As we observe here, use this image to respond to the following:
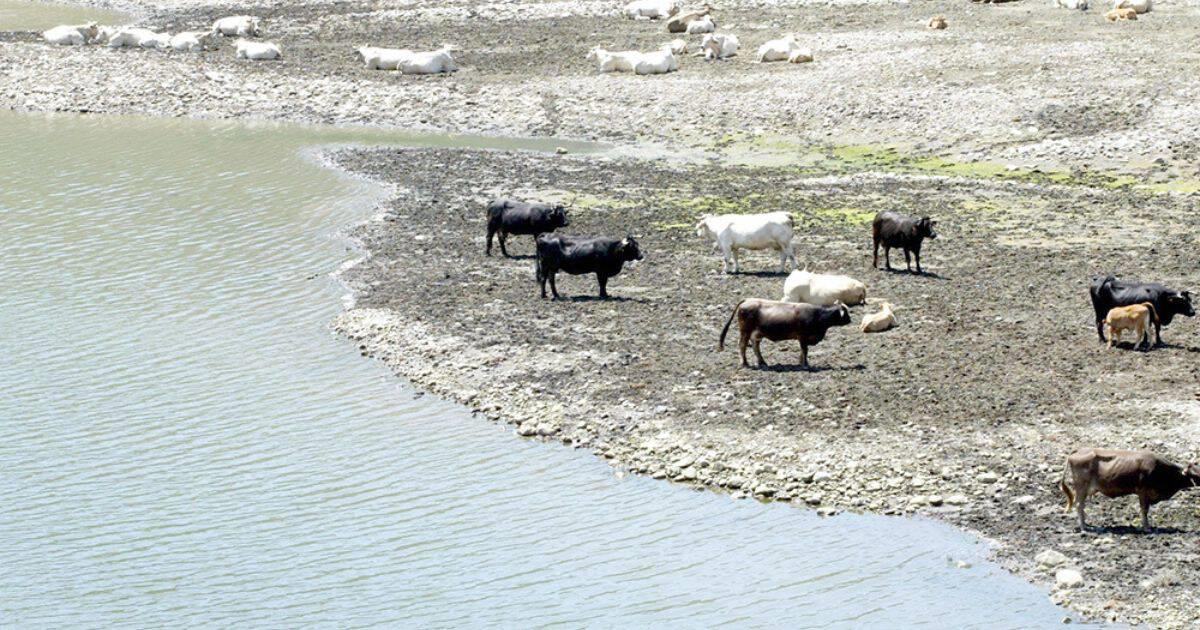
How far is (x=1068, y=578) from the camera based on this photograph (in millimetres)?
14742

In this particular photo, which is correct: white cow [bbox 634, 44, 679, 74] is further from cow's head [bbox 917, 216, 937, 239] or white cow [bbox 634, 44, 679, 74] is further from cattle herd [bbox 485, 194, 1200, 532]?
cow's head [bbox 917, 216, 937, 239]

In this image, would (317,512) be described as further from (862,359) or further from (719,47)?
(719,47)

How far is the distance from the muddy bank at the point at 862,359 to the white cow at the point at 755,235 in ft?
1.31

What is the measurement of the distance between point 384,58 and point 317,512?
2897 cm

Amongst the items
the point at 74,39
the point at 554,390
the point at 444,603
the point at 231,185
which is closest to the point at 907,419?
the point at 554,390

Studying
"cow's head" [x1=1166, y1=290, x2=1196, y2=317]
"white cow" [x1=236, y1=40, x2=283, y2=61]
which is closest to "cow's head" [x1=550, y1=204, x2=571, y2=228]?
"cow's head" [x1=1166, y1=290, x2=1196, y2=317]

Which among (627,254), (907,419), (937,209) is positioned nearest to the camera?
(907,419)

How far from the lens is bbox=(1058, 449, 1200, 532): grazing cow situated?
15.4 m

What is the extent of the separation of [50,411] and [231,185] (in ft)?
45.4

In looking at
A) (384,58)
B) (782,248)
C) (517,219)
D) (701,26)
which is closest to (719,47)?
(701,26)

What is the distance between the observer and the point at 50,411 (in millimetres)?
21234

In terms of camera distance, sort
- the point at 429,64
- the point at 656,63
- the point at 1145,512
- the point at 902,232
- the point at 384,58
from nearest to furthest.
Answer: the point at 1145,512, the point at 902,232, the point at 656,63, the point at 429,64, the point at 384,58

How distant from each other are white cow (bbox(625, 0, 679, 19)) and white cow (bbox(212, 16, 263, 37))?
11243 mm

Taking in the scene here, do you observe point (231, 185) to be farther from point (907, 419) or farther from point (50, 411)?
point (907, 419)
